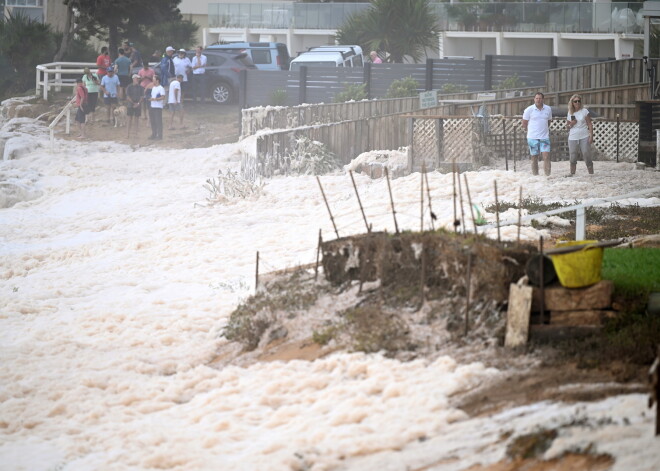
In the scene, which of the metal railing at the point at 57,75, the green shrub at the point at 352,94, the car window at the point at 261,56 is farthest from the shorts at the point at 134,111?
the car window at the point at 261,56

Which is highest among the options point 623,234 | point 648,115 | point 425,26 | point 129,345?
point 425,26

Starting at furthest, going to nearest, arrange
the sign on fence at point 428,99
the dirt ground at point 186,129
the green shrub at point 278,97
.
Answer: the green shrub at point 278,97, the dirt ground at point 186,129, the sign on fence at point 428,99

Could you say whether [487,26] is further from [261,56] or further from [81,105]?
[81,105]

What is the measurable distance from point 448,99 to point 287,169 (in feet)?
24.5

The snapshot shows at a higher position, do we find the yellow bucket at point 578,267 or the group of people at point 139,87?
the group of people at point 139,87

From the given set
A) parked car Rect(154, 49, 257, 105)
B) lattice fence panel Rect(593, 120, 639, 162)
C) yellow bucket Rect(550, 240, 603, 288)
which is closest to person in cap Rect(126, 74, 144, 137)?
parked car Rect(154, 49, 257, 105)

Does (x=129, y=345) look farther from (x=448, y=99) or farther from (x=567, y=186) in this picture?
(x=448, y=99)

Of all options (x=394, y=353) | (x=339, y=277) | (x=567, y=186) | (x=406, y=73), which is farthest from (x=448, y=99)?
(x=394, y=353)

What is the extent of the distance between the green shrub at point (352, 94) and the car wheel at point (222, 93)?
3.65 metres

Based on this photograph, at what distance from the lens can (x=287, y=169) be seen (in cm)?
2348

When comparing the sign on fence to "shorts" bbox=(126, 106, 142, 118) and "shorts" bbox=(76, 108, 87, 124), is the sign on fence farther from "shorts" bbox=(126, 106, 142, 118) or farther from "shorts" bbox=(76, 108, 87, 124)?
"shorts" bbox=(76, 108, 87, 124)

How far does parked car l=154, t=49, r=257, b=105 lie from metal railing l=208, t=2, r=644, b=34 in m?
12.7

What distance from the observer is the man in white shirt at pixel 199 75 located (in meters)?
33.4

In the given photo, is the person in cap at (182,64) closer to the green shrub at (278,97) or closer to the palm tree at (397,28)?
the green shrub at (278,97)
